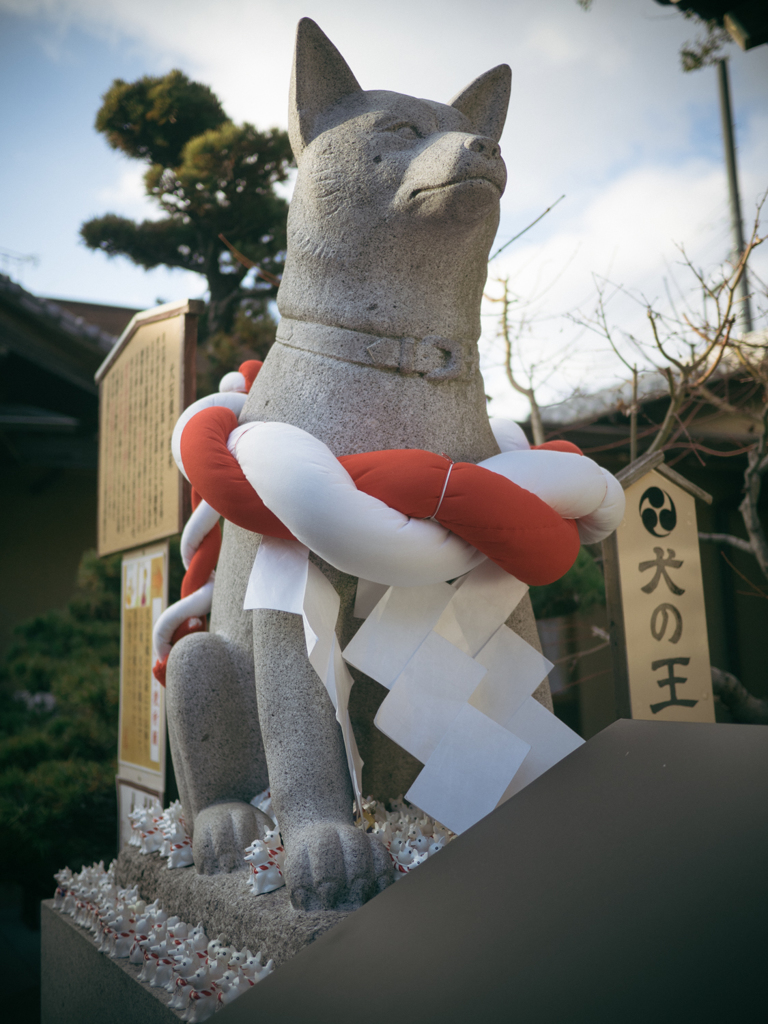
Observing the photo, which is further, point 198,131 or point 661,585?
point 198,131

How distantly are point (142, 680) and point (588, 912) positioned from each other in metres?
3.25

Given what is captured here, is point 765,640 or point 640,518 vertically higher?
point 640,518

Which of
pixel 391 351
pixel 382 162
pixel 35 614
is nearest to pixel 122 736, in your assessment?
pixel 391 351

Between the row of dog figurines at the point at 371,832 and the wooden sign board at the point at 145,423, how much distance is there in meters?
1.42

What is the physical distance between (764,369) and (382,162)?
2.83 meters

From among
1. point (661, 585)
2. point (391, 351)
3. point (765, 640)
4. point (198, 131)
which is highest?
point (198, 131)

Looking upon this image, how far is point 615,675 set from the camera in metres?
2.55

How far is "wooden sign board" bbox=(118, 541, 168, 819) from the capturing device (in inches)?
133

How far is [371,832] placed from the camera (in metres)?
1.78

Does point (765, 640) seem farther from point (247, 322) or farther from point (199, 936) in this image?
point (199, 936)

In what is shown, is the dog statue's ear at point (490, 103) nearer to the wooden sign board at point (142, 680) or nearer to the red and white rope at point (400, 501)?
the red and white rope at point (400, 501)

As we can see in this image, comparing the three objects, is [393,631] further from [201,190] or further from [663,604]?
[201,190]

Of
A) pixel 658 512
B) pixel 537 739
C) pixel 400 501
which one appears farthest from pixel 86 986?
pixel 658 512

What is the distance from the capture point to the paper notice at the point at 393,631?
1.60 meters
